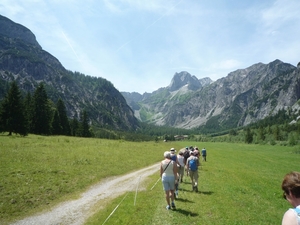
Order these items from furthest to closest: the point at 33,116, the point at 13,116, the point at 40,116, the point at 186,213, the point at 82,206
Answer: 1. the point at 40,116
2. the point at 33,116
3. the point at 13,116
4. the point at 82,206
5. the point at 186,213

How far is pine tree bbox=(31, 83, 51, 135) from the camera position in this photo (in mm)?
75875

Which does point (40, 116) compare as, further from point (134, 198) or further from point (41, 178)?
point (134, 198)

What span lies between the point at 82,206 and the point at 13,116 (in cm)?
5212

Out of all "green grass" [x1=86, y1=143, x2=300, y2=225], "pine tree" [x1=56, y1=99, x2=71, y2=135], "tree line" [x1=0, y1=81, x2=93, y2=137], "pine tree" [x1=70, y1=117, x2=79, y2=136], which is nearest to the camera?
"green grass" [x1=86, y1=143, x2=300, y2=225]

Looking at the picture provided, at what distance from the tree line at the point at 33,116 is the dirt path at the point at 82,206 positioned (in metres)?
44.3

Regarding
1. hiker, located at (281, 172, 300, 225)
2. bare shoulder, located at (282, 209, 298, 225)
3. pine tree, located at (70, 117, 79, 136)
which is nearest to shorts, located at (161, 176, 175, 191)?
hiker, located at (281, 172, 300, 225)

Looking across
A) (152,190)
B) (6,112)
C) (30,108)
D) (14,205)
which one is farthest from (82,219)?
(30,108)

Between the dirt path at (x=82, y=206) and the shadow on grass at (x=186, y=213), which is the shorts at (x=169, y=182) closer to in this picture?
the shadow on grass at (x=186, y=213)

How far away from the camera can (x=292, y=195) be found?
4.99m

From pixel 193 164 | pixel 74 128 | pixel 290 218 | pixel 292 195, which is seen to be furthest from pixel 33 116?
pixel 290 218

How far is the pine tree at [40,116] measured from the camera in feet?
249

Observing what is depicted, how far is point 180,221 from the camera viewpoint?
13828 millimetres

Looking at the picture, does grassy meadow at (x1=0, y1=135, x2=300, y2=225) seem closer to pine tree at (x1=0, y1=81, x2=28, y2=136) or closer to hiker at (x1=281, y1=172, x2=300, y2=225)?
hiker at (x1=281, y1=172, x2=300, y2=225)

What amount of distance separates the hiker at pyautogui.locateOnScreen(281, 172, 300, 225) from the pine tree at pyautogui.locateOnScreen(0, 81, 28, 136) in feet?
211
